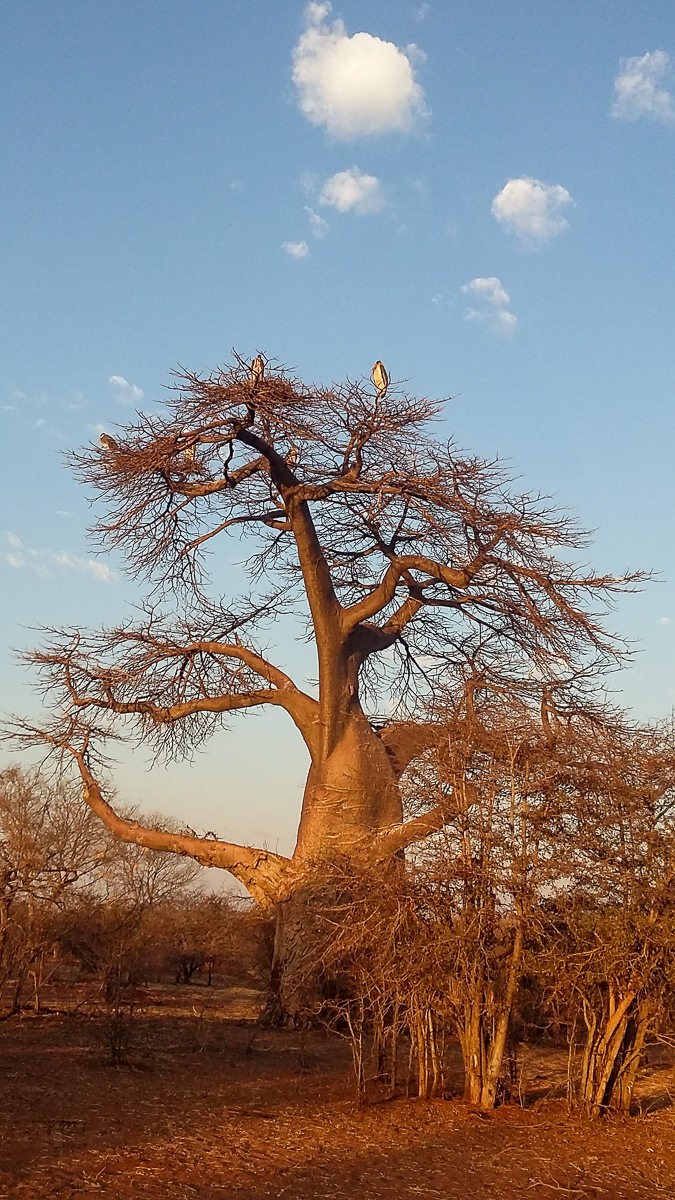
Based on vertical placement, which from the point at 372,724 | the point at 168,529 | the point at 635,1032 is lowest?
the point at 635,1032

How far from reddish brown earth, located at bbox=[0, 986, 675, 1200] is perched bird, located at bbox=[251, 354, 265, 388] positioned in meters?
5.37

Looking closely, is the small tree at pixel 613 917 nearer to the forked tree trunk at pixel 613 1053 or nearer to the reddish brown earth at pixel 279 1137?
the forked tree trunk at pixel 613 1053

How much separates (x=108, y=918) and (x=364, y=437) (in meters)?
4.75

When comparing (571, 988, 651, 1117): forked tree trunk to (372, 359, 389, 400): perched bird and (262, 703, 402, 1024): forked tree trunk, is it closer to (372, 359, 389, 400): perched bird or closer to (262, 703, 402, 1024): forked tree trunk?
(262, 703, 402, 1024): forked tree trunk

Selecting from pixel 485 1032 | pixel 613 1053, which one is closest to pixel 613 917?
pixel 613 1053

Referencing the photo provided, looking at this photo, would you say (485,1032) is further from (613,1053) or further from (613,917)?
(613,917)

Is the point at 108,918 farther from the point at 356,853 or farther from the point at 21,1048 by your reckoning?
the point at 356,853

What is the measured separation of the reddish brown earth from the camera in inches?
153

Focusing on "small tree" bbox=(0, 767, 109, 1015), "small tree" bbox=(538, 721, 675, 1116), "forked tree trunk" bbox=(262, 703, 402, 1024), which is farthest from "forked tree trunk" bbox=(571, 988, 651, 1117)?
"small tree" bbox=(0, 767, 109, 1015)

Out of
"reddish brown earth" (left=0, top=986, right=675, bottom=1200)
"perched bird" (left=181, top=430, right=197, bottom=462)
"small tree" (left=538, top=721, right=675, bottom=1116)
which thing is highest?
"perched bird" (left=181, top=430, right=197, bottom=462)

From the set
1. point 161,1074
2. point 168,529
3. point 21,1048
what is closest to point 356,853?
point 161,1074

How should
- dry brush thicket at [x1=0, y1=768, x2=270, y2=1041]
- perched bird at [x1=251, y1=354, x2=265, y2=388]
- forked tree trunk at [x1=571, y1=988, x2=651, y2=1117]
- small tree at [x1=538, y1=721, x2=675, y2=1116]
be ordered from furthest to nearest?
perched bird at [x1=251, y1=354, x2=265, y2=388] → dry brush thicket at [x1=0, y1=768, x2=270, y2=1041] → forked tree trunk at [x1=571, y1=988, x2=651, y2=1117] → small tree at [x1=538, y1=721, x2=675, y2=1116]

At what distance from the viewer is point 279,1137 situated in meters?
4.74

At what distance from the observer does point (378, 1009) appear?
5.47 metres
